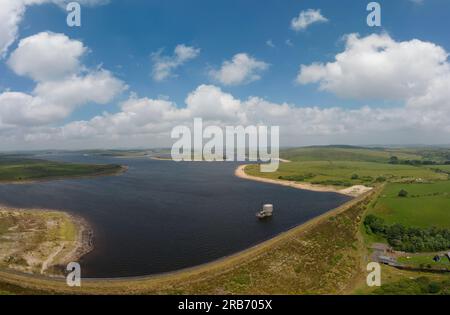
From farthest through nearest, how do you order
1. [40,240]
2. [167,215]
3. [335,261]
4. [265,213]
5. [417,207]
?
[265,213] < [167,215] < [417,207] < [40,240] < [335,261]

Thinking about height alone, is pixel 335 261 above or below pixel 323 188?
below

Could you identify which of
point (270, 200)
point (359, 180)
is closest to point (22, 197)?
point (270, 200)

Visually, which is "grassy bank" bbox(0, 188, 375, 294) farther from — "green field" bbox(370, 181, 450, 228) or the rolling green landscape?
"green field" bbox(370, 181, 450, 228)

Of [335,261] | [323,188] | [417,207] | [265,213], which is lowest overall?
[335,261]

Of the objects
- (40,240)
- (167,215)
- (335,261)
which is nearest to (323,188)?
(167,215)

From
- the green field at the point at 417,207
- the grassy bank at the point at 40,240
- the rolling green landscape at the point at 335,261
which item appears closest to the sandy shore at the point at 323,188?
the green field at the point at 417,207

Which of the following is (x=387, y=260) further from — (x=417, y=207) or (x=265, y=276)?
(x=417, y=207)

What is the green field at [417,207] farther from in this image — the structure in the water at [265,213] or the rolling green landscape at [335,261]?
the structure in the water at [265,213]
